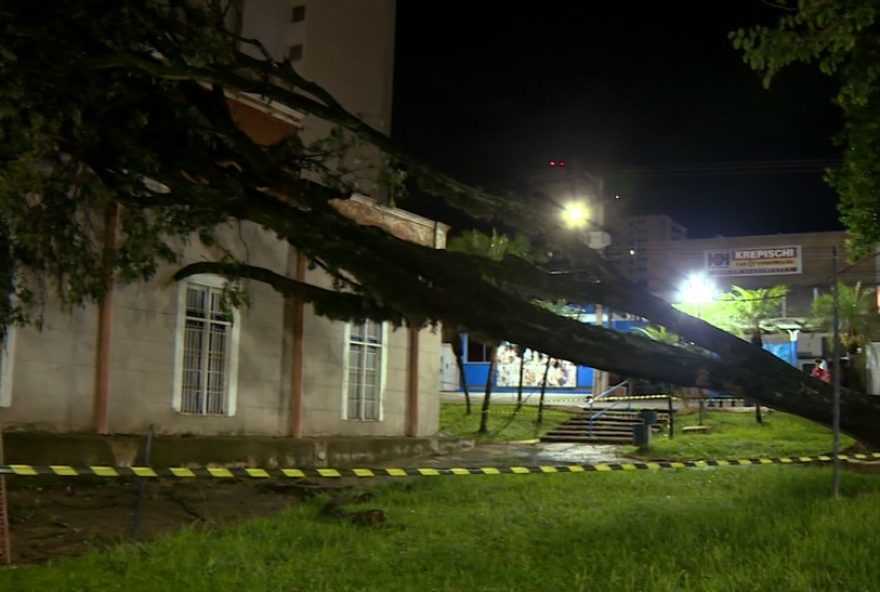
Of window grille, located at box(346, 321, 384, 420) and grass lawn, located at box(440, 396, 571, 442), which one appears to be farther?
grass lawn, located at box(440, 396, 571, 442)

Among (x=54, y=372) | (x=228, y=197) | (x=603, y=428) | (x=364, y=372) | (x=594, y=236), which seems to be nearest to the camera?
(x=228, y=197)

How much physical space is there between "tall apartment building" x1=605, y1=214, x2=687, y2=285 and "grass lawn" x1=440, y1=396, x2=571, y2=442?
8744 millimetres

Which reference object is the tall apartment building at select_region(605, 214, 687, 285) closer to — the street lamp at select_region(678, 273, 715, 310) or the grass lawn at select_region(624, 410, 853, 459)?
the street lamp at select_region(678, 273, 715, 310)

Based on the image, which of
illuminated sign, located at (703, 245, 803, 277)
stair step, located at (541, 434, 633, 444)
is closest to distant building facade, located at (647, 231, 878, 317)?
illuminated sign, located at (703, 245, 803, 277)

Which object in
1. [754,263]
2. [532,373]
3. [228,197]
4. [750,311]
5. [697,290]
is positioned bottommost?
[532,373]

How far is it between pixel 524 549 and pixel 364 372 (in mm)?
9189

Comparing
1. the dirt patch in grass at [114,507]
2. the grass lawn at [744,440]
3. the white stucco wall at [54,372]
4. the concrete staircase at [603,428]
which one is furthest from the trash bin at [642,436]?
the white stucco wall at [54,372]

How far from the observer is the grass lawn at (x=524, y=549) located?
5.68m

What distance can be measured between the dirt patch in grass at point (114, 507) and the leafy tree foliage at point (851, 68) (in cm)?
653

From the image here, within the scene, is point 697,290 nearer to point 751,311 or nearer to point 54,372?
point 751,311

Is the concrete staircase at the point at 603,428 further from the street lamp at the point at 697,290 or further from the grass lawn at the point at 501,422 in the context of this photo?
the street lamp at the point at 697,290

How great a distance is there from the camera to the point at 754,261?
1273 inches

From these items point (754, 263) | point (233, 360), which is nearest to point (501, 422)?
point (233, 360)

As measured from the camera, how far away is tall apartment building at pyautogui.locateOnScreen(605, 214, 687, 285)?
34.8 meters
